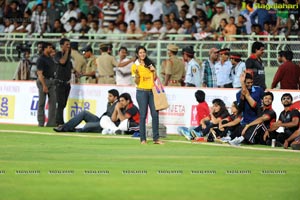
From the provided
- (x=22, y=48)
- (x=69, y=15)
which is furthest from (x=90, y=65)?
(x=69, y=15)

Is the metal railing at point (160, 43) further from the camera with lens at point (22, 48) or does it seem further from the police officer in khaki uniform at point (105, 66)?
the police officer in khaki uniform at point (105, 66)

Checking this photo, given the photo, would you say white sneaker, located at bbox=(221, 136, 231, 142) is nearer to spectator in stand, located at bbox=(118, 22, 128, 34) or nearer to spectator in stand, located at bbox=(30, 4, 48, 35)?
spectator in stand, located at bbox=(118, 22, 128, 34)

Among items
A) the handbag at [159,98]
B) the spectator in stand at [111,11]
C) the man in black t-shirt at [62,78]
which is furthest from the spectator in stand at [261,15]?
the handbag at [159,98]

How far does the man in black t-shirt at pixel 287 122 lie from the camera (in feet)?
75.7

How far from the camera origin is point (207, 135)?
25391 mm

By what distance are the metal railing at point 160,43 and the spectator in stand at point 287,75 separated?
0.62 meters

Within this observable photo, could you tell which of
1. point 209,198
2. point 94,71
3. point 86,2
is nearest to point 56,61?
point 94,71

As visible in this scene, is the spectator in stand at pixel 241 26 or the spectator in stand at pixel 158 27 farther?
the spectator in stand at pixel 158 27

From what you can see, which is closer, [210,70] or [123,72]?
[210,70]

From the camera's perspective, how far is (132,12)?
3634cm

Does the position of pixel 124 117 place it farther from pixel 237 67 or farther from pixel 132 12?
pixel 132 12

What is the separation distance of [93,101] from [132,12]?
7.46m

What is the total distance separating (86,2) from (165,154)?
60.6ft

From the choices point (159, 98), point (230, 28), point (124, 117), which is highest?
point (230, 28)
